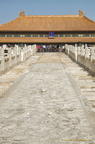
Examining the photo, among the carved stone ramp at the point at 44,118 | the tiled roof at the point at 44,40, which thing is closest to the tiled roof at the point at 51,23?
the tiled roof at the point at 44,40

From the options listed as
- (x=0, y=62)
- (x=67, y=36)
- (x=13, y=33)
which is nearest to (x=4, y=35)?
(x=13, y=33)

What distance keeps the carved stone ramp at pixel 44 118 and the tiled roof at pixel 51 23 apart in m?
42.3

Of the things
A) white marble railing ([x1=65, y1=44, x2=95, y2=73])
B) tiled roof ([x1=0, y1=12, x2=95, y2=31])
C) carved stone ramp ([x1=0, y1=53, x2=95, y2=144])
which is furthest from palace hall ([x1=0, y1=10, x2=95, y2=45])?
carved stone ramp ([x1=0, y1=53, x2=95, y2=144])

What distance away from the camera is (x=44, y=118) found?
5.31m

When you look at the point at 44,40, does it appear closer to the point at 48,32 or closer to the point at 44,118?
the point at 48,32

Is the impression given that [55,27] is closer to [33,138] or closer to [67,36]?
[67,36]

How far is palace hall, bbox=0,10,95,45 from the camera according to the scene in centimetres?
4859

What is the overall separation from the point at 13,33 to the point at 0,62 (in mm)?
37820

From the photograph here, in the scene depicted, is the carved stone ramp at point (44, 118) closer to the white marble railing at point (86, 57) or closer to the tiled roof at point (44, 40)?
the white marble railing at point (86, 57)

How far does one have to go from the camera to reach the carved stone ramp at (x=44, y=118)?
4273mm

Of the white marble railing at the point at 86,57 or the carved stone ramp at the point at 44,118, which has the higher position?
the white marble railing at the point at 86,57

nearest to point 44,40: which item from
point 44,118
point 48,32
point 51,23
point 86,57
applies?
point 48,32

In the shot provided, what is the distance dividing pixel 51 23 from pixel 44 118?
4757 cm

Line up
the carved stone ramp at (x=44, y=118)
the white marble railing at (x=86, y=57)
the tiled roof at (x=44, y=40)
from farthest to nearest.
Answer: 1. the tiled roof at (x=44, y=40)
2. the white marble railing at (x=86, y=57)
3. the carved stone ramp at (x=44, y=118)
